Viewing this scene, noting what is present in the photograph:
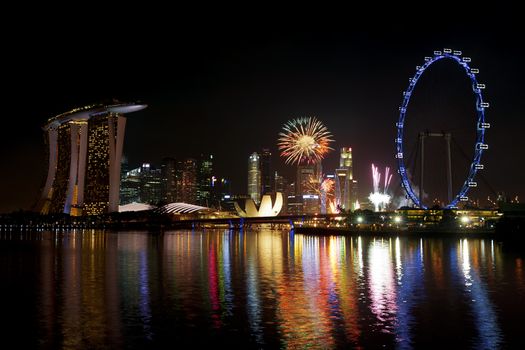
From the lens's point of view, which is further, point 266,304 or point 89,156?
point 89,156

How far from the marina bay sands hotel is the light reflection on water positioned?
131 m

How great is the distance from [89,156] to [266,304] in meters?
162

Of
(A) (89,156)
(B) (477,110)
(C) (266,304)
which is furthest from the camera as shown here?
(A) (89,156)

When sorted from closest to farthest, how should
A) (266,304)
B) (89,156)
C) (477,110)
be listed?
1. (266,304)
2. (477,110)
3. (89,156)

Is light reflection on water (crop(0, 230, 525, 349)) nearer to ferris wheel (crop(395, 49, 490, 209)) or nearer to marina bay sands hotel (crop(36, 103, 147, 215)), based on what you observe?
ferris wheel (crop(395, 49, 490, 209))

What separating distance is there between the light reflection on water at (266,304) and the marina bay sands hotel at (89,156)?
131m

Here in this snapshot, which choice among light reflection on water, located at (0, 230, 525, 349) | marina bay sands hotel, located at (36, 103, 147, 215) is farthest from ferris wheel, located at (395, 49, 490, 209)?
marina bay sands hotel, located at (36, 103, 147, 215)

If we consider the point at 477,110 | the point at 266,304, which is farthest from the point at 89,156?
the point at 266,304

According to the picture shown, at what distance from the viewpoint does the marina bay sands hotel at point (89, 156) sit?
176375 mm

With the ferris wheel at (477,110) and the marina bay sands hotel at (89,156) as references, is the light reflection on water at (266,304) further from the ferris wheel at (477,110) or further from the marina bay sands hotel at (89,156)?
Answer: the marina bay sands hotel at (89,156)

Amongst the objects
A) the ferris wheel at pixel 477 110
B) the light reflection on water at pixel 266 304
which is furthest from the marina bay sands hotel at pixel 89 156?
the light reflection on water at pixel 266 304

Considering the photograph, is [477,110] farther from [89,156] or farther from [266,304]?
[89,156]

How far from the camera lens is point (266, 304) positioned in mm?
27281

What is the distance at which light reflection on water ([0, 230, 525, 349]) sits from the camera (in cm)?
2061
